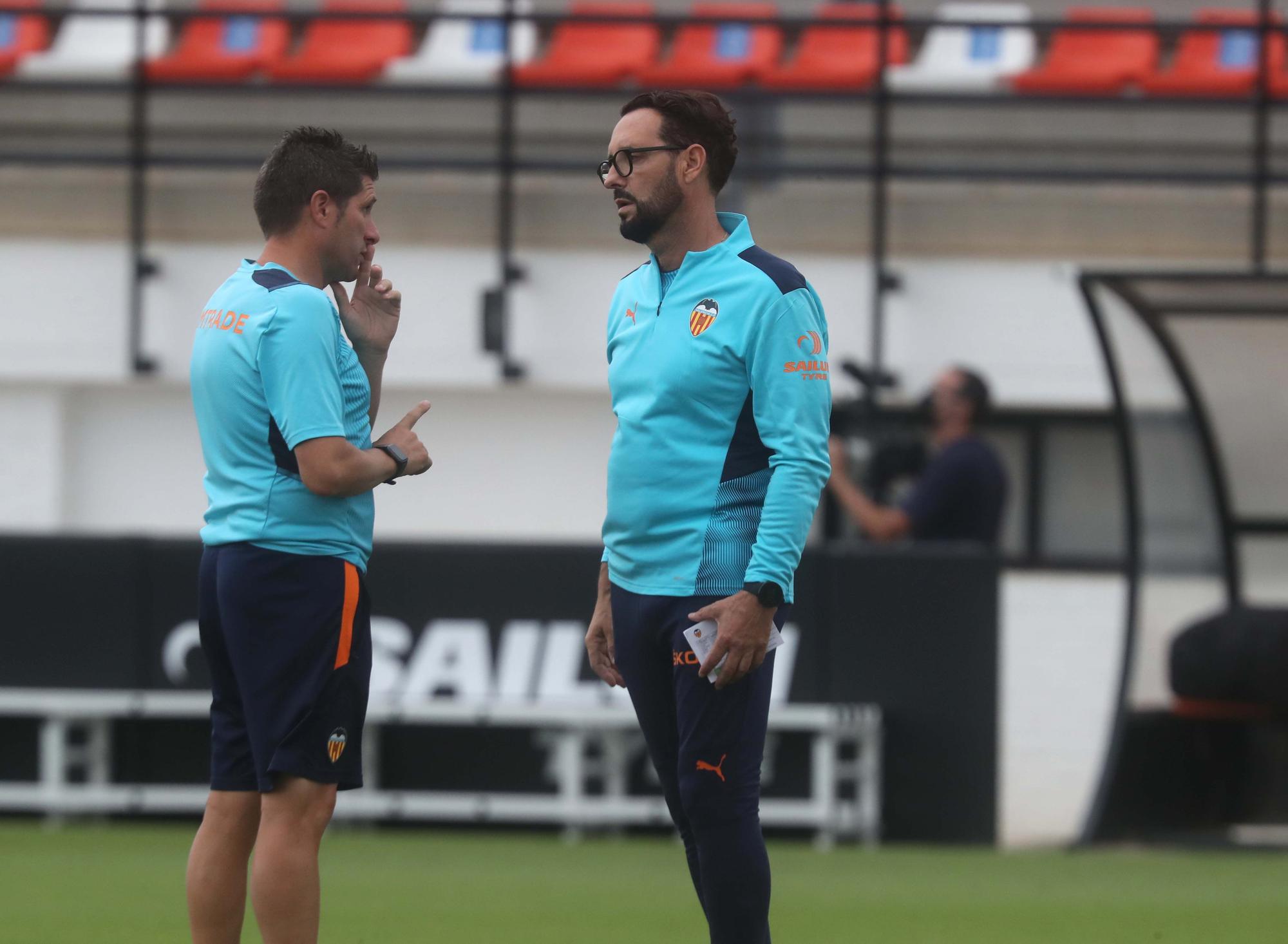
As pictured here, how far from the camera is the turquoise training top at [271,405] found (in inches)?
131

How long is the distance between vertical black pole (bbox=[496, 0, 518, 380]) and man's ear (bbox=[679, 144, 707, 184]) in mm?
7229

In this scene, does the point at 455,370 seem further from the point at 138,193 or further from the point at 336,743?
the point at 336,743

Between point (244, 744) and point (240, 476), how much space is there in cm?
Answer: 54

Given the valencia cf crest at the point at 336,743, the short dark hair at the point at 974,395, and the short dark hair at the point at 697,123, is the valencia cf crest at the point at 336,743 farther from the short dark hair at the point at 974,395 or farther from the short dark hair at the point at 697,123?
the short dark hair at the point at 974,395

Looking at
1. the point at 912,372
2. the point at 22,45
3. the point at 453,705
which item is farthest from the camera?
the point at 22,45

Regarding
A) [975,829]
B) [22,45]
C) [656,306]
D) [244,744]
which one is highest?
[22,45]

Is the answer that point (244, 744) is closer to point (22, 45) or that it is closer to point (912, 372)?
point (912, 372)

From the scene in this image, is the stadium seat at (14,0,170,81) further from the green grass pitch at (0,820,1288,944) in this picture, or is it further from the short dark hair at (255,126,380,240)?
the short dark hair at (255,126,380,240)

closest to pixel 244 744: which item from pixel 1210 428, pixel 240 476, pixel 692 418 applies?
pixel 240 476

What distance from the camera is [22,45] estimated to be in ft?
37.9

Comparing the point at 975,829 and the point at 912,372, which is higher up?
the point at 912,372

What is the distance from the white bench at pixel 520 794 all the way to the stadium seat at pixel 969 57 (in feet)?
17.5

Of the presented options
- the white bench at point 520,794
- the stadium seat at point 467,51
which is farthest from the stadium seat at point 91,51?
the white bench at point 520,794

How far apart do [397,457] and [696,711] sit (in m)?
0.76
